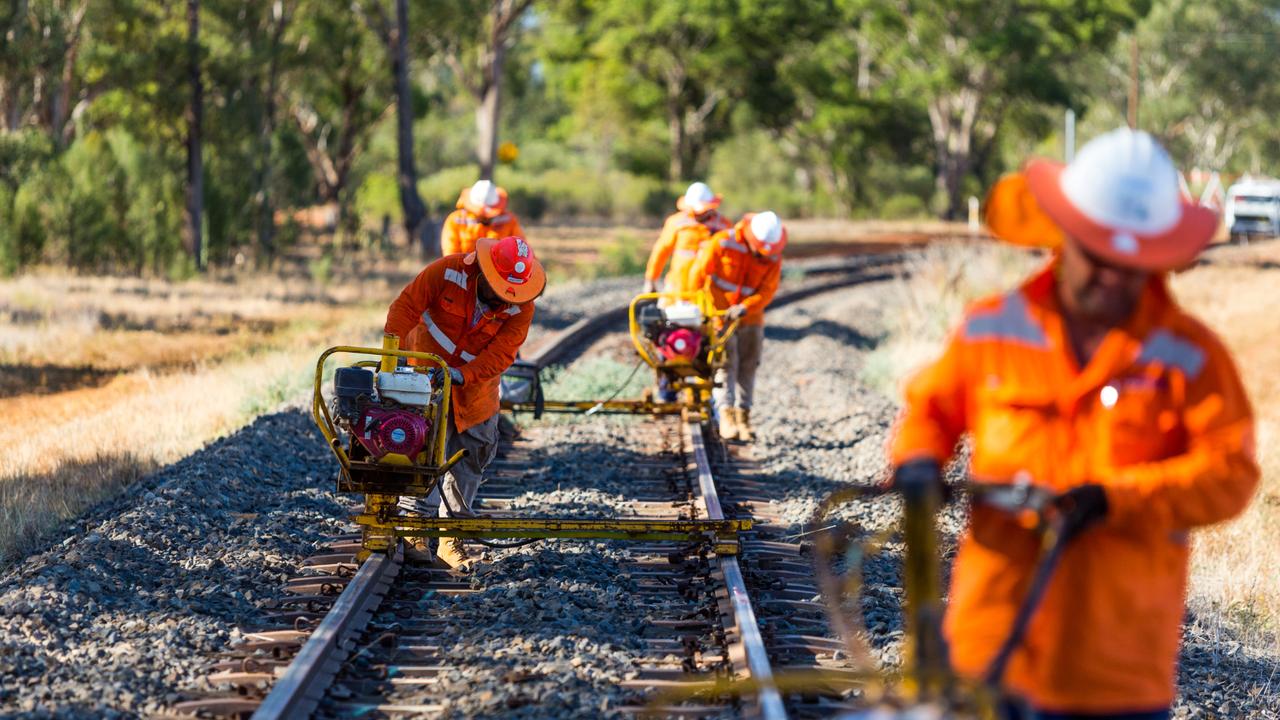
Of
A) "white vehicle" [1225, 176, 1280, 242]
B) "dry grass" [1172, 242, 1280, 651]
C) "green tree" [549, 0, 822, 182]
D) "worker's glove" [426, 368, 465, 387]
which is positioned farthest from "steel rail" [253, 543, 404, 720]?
"green tree" [549, 0, 822, 182]

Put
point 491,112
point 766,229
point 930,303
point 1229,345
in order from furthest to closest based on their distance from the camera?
point 491,112, point 1229,345, point 930,303, point 766,229

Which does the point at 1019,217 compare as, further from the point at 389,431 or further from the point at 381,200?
the point at 381,200

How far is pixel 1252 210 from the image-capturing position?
1930 inches

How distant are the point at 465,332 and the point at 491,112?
38901 millimetres

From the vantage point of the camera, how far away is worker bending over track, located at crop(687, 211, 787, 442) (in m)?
11.6

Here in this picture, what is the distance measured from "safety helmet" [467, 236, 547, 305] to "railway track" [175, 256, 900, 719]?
1475 mm

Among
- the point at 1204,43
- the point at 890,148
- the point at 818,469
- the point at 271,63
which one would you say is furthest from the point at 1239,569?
the point at 1204,43

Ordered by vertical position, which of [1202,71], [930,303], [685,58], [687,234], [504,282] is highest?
[1202,71]

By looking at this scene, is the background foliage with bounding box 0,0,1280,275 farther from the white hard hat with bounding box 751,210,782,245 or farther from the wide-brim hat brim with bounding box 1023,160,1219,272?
the wide-brim hat brim with bounding box 1023,160,1219,272

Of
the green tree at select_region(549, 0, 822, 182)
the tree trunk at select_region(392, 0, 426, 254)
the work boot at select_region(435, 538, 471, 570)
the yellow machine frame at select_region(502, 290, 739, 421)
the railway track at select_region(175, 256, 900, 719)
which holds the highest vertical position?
the green tree at select_region(549, 0, 822, 182)

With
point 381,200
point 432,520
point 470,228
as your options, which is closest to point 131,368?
point 470,228

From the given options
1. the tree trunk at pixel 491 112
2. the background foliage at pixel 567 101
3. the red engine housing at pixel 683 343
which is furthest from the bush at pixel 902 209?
the red engine housing at pixel 683 343

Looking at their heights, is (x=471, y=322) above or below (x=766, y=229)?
below

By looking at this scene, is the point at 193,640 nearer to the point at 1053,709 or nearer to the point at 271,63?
the point at 1053,709
